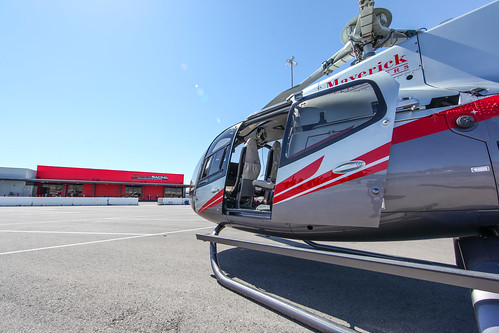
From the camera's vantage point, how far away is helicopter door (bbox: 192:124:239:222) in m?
3.38

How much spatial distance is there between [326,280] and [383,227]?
4.24 ft

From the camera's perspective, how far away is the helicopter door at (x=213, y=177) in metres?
3.38

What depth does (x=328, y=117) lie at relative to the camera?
2.29 m

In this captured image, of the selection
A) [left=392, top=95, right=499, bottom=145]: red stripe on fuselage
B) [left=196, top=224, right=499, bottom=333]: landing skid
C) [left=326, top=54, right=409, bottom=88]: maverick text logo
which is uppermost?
[left=326, top=54, right=409, bottom=88]: maverick text logo

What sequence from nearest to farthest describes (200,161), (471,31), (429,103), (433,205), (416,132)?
(433,205) → (416,132) → (429,103) → (471,31) → (200,161)

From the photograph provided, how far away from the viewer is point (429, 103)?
1.90m

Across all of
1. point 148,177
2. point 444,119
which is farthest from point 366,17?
point 148,177

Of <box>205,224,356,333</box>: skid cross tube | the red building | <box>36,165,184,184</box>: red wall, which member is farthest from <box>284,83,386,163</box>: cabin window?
<box>36,165,184,184</box>: red wall

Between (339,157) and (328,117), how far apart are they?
0.54 m

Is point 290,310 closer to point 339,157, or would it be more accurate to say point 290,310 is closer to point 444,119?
point 339,157

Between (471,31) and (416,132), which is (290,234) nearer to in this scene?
(416,132)

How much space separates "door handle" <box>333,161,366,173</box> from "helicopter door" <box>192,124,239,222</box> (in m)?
1.83

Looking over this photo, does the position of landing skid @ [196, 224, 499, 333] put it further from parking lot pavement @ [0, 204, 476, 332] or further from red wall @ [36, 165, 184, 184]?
red wall @ [36, 165, 184, 184]

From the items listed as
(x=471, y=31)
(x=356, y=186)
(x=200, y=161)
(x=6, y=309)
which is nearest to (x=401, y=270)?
(x=356, y=186)
